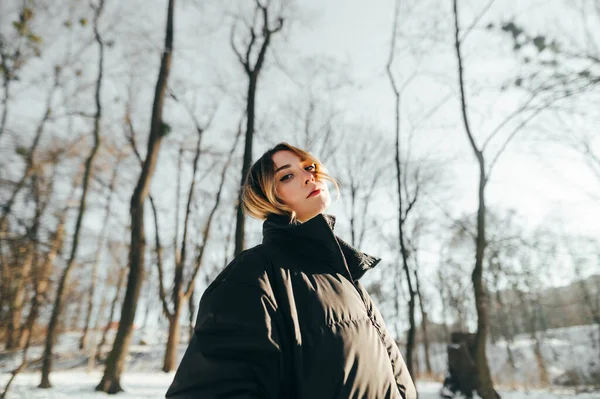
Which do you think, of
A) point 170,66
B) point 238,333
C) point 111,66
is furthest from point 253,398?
point 111,66

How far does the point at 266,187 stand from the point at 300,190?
179 millimetres

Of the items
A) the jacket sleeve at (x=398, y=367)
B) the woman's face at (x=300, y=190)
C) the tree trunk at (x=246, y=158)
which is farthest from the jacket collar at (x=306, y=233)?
the tree trunk at (x=246, y=158)

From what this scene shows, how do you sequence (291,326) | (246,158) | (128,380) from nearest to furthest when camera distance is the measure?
1. (291,326)
2. (246,158)
3. (128,380)

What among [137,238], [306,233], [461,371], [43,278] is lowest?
[461,371]

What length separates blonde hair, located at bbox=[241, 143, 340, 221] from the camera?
1716mm

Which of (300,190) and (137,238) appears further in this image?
(137,238)

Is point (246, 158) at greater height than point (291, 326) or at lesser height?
greater

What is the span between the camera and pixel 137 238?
8.58 meters

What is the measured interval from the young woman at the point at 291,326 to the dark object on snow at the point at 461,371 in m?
11.2

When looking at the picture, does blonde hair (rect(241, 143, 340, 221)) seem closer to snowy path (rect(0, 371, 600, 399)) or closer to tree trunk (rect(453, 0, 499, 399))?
tree trunk (rect(453, 0, 499, 399))

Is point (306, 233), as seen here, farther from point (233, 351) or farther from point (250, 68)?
point (250, 68)

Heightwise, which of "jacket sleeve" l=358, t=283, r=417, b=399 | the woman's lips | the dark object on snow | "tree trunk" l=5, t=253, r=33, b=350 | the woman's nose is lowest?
the dark object on snow

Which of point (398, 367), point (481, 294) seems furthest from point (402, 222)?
point (398, 367)

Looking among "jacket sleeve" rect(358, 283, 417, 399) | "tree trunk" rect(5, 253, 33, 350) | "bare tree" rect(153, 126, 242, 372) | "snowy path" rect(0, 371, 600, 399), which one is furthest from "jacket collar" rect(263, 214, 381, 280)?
"bare tree" rect(153, 126, 242, 372)
